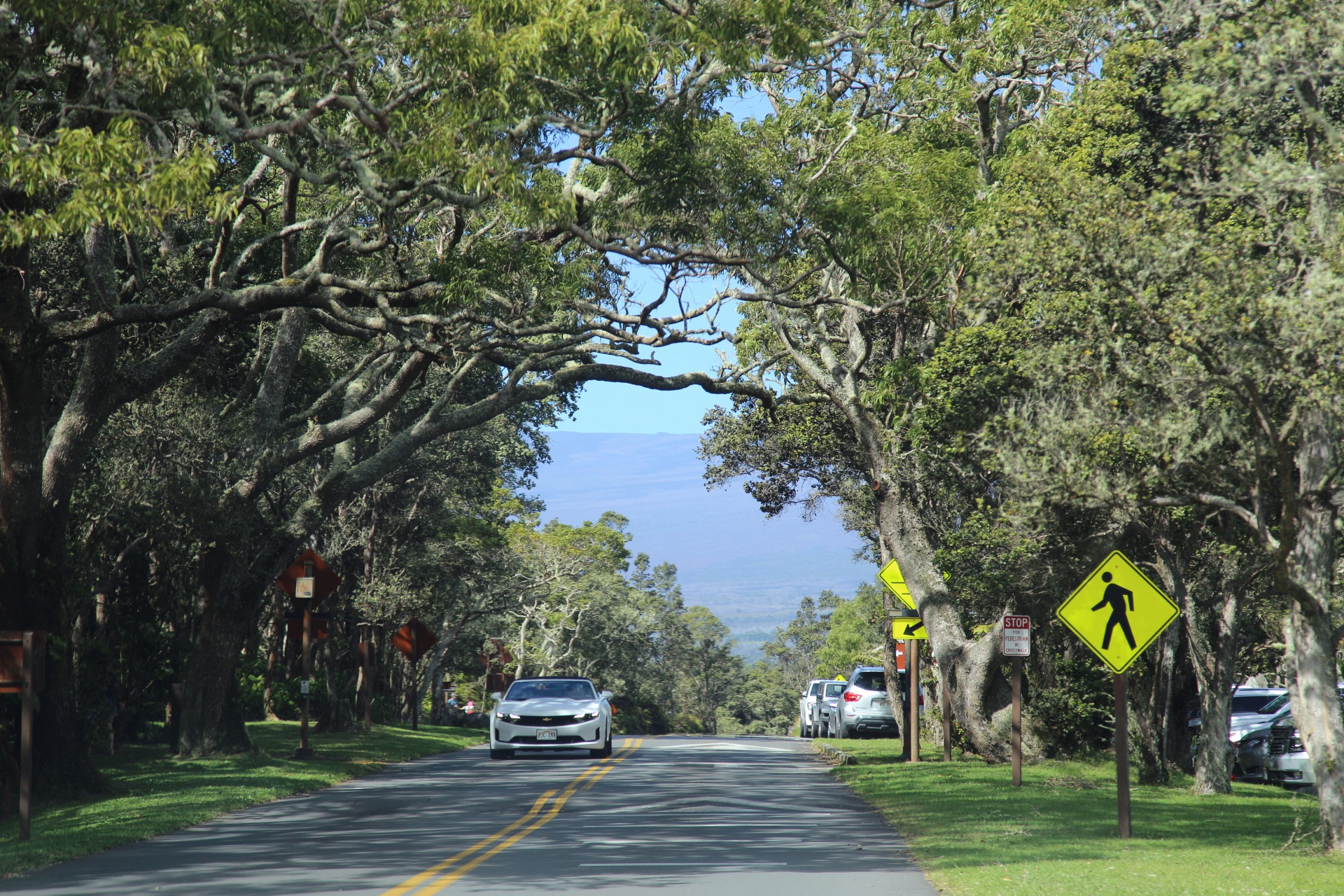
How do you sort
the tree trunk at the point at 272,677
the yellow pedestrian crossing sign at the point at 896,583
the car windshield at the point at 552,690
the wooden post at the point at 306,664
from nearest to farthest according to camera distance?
the wooden post at the point at 306,664, the yellow pedestrian crossing sign at the point at 896,583, the car windshield at the point at 552,690, the tree trunk at the point at 272,677

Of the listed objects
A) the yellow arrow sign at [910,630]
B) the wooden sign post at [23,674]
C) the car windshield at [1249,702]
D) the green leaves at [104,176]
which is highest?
the green leaves at [104,176]

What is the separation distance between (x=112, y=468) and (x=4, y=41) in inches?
Answer: 386

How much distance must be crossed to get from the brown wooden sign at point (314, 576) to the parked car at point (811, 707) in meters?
20.1

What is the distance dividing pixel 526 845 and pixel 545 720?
12.3 meters

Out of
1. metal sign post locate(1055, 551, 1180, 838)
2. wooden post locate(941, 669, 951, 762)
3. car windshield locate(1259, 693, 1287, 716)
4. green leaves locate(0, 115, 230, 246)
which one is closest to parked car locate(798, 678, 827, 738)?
car windshield locate(1259, 693, 1287, 716)

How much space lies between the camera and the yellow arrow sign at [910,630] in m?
25.1

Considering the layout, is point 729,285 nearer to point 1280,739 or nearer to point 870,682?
point 1280,739

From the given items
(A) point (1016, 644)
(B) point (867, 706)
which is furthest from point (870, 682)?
(A) point (1016, 644)

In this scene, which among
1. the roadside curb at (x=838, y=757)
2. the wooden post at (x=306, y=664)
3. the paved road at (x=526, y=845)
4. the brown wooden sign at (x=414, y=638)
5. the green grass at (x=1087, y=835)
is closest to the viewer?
the paved road at (x=526, y=845)

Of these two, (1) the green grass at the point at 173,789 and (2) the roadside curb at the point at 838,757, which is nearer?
(1) the green grass at the point at 173,789

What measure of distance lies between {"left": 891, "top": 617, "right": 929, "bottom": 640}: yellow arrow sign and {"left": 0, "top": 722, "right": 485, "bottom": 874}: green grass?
928 centimetres

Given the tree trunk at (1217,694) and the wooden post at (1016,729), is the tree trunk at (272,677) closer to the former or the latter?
the wooden post at (1016,729)

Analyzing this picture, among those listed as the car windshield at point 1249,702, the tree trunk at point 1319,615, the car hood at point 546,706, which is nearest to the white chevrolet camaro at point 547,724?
the car hood at point 546,706

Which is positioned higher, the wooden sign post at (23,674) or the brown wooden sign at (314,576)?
the brown wooden sign at (314,576)
